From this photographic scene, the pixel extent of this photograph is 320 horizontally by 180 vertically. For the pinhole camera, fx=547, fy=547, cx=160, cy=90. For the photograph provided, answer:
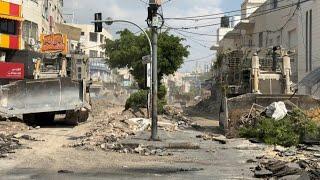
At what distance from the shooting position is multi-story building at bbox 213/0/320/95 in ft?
120

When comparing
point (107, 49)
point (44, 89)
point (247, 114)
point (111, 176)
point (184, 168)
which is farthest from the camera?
point (107, 49)

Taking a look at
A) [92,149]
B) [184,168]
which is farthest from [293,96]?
[184,168]

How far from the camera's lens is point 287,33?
47375 mm

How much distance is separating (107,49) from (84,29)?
158 ft

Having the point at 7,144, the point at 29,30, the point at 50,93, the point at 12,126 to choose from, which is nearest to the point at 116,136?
the point at 7,144

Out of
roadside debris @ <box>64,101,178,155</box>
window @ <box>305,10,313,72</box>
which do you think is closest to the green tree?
window @ <box>305,10,313,72</box>

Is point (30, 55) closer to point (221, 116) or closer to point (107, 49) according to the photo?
point (107, 49)

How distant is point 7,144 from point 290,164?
402 inches

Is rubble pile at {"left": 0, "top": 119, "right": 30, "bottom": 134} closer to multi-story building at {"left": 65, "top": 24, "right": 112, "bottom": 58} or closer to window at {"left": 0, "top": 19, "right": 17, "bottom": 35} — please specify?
window at {"left": 0, "top": 19, "right": 17, "bottom": 35}

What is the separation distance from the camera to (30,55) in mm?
49625

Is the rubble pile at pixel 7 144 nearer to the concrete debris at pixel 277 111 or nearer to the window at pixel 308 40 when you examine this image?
the concrete debris at pixel 277 111

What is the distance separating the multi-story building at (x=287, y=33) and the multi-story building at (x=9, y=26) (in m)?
18.5

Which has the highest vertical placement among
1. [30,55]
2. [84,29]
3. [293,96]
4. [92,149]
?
[84,29]

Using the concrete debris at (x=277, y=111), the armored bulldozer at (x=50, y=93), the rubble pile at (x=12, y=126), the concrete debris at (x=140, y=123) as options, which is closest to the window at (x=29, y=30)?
the armored bulldozer at (x=50, y=93)
